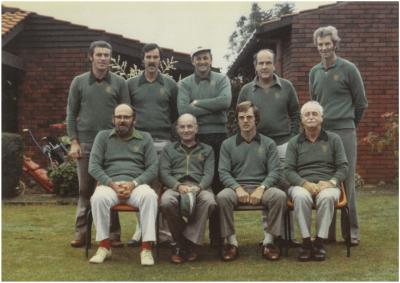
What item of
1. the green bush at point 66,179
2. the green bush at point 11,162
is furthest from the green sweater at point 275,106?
the green bush at point 11,162

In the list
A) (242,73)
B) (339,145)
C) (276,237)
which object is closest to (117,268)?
(276,237)

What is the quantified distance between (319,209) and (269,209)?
0.41m

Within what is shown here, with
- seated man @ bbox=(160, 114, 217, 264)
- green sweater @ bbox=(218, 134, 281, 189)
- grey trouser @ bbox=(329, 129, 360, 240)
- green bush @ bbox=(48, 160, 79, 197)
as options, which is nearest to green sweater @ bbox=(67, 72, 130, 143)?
seated man @ bbox=(160, 114, 217, 264)

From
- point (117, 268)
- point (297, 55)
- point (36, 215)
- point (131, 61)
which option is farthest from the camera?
point (131, 61)

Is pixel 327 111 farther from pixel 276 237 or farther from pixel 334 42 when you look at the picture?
pixel 276 237

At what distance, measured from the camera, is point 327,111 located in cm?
621

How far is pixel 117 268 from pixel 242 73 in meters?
12.1

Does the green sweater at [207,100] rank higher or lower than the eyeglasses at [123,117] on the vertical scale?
higher

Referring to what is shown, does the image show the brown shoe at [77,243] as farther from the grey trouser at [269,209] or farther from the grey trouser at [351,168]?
the grey trouser at [351,168]

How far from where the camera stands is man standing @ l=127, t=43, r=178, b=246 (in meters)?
6.19

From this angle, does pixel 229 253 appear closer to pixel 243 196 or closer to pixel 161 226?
pixel 243 196

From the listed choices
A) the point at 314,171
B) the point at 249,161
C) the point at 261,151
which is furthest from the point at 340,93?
the point at 249,161

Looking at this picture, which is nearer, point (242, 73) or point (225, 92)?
point (225, 92)

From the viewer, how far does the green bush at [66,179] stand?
35.4 feet
